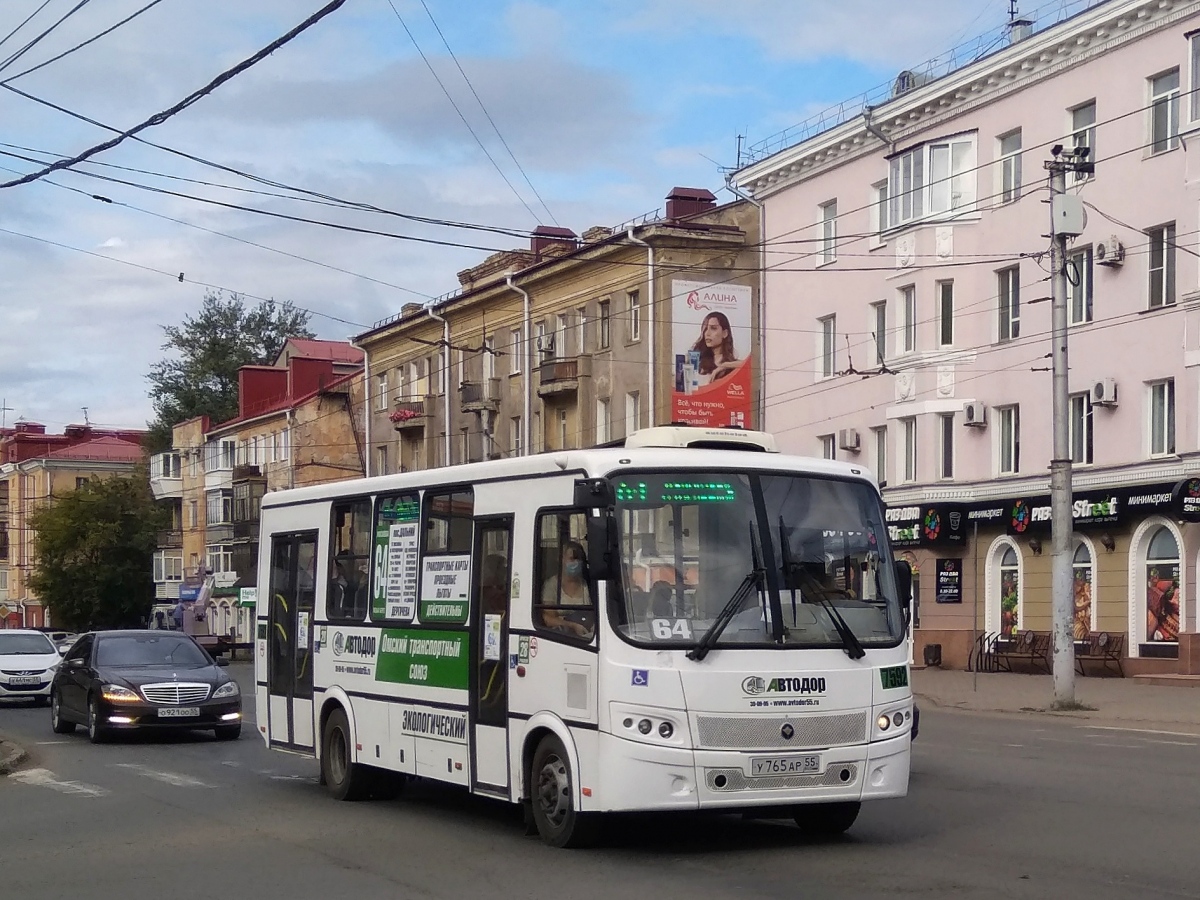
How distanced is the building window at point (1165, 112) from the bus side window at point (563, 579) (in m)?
25.8

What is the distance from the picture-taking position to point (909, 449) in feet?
140

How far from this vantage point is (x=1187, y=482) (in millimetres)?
32906

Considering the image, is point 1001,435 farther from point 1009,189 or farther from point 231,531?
point 231,531

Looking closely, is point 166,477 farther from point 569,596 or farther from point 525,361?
point 569,596

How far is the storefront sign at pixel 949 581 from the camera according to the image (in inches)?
1607

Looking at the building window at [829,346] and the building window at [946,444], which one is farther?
the building window at [829,346]

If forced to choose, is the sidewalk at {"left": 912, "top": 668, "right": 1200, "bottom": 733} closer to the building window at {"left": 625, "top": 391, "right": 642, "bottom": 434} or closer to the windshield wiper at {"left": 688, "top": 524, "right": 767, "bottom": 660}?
the windshield wiper at {"left": 688, "top": 524, "right": 767, "bottom": 660}

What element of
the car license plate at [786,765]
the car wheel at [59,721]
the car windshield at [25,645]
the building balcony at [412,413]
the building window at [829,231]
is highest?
the building window at [829,231]

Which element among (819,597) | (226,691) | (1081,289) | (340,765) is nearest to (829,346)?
(1081,289)

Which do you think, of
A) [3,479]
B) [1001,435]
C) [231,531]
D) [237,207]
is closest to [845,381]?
[1001,435]

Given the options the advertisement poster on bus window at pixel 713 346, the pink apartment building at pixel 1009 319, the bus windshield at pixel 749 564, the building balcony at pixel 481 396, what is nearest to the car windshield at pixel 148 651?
the bus windshield at pixel 749 564

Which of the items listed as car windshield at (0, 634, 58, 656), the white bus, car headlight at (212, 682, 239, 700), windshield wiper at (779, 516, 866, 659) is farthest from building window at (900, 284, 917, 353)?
windshield wiper at (779, 516, 866, 659)

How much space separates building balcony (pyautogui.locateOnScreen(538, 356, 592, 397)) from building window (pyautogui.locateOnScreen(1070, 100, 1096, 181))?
19058 millimetres

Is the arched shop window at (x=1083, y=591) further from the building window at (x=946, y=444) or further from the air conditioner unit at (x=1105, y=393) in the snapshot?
the building window at (x=946, y=444)
